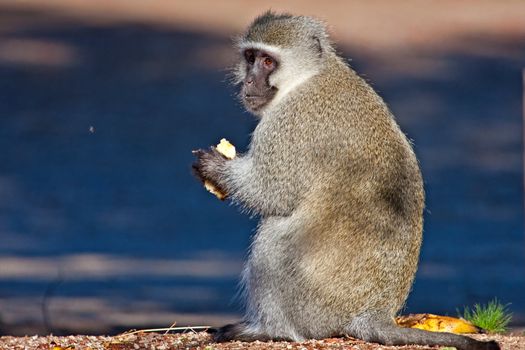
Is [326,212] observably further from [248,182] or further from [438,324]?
[438,324]

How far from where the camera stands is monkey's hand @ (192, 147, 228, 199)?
9.09 metres

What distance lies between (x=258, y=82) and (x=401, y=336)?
6.53 ft

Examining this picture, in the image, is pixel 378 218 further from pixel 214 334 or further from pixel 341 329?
pixel 214 334

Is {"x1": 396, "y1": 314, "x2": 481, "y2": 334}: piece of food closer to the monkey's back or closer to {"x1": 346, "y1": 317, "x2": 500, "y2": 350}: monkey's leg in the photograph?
the monkey's back

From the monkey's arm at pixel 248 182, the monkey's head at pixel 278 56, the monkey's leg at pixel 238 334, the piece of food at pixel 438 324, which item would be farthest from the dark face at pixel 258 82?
the piece of food at pixel 438 324

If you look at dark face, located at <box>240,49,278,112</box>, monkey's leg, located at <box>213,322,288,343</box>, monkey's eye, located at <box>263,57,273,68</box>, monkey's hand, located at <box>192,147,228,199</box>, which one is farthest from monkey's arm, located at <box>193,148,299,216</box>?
monkey's leg, located at <box>213,322,288,343</box>

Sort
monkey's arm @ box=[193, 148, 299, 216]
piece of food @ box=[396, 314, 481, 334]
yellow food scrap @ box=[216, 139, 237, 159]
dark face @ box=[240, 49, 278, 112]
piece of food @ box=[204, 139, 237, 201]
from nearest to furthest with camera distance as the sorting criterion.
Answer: monkey's arm @ box=[193, 148, 299, 216]
piece of food @ box=[396, 314, 481, 334]
dark face @ box=[240, 49, 278, 112]
piece of food @ box=[204, 139, 237, 201]
yellow food scrap @ box=[216, 139, 237, 159]

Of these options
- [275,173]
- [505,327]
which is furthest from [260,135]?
[505,327]

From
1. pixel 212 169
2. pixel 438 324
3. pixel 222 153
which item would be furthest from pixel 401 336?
pixel 222 153

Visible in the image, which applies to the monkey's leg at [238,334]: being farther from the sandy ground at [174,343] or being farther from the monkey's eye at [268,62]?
the monkey's eye at [268,62]

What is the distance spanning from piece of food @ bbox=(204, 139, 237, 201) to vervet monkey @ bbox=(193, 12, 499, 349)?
0.57ft

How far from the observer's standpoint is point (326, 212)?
860 centimetres

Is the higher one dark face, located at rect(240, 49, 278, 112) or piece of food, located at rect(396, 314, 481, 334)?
dark face, located at rect(240, 49, 278, 112)

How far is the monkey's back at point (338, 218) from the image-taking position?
854cm
